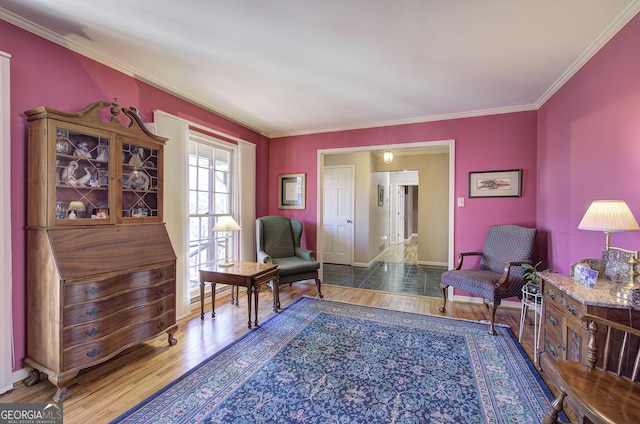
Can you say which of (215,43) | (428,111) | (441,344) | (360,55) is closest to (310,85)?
(360,55)

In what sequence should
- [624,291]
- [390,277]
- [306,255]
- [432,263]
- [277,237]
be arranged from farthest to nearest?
[432,263] → [390,277] → [277,237] → [306,255] → [624,291]

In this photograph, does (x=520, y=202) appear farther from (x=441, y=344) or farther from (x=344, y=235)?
(x=344, y=235)

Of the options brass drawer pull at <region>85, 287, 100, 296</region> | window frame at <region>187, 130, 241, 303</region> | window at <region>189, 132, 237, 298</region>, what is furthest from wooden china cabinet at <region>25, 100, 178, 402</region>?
window at <region>189, 132, 237, 298</region>

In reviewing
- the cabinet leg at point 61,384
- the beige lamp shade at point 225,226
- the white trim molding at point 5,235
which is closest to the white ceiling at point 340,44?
the white trim molding at point 5,235

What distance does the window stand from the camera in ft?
11.3

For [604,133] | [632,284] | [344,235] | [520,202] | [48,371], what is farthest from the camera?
[344,235]

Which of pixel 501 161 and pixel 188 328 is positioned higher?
pixel 501 161

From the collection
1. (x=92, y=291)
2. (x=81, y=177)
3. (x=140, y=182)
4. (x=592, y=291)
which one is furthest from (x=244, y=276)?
(x=592, y=291)

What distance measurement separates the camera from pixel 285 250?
4.17 metres

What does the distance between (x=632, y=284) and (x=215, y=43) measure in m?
3.14

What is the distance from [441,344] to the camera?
2.47m

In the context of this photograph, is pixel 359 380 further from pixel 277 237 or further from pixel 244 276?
pixel 277 237

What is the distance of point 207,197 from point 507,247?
3.77 metres

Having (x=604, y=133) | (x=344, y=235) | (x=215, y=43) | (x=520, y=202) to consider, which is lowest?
(x=344, y=235)
